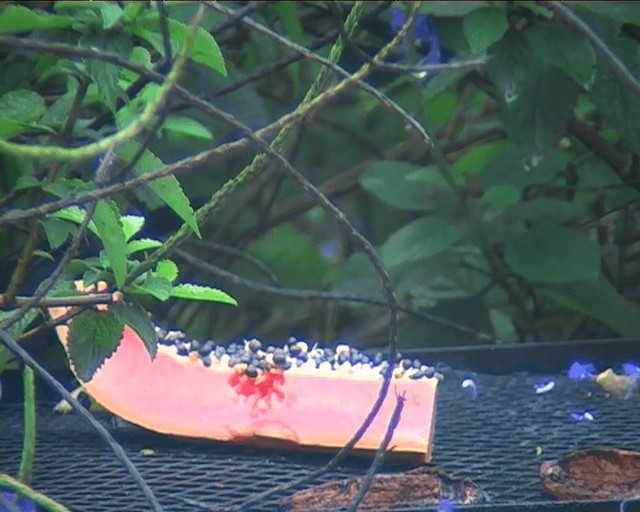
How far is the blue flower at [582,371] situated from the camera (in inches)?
54.6

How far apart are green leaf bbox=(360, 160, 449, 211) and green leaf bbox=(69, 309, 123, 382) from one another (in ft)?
2.82

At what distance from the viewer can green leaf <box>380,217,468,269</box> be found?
177 cm

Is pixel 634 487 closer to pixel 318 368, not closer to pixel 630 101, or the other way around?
pixel 318 368

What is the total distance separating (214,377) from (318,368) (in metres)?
0.11

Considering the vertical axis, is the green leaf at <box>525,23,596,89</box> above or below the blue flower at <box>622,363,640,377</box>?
above

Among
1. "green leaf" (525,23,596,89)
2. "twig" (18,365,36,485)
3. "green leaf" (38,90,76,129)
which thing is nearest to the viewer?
"twig" (18,365,36,485)

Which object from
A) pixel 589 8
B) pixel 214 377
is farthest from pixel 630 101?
pixel 214 377

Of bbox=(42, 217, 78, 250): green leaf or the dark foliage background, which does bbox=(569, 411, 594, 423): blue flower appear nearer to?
the dark foliage background

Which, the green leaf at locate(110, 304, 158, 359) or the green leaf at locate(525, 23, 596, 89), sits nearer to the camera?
the green leaf at locate(110, 304, 158, 359)

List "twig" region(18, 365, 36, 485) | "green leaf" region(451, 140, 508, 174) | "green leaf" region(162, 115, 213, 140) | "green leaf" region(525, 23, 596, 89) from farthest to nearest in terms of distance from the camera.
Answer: "green leaf" region(451, 140, 508, 174)
"green leaf" region(525, 23, 596, 89)
"green leaf" region(162, 115, 213, 140)
"twig" region(18, 365, 36, 485)

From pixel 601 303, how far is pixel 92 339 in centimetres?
98

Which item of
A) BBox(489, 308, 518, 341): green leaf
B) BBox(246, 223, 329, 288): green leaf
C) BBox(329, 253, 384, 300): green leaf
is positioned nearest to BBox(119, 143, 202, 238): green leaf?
BBox(329, 253, 384, 300): green leaf

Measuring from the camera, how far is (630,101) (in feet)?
5.47

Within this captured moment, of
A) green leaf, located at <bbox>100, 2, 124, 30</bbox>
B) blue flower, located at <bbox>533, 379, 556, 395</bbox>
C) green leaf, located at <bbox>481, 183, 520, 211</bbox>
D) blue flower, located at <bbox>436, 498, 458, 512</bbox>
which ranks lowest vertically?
blue flower, located at <bbox>436, 498, 458, 512</bbox>
